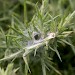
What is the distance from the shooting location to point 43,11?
0.59 metres

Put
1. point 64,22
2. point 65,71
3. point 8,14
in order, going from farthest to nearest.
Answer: point 8,14, point 65,71, point 64,22

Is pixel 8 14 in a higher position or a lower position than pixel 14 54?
higher

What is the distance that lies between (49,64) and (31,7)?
0.34m

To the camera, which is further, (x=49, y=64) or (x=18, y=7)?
(x=18, y=7)

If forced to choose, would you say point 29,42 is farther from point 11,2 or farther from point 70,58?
point 11,2

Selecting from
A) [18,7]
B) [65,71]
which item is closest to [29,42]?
[65,71]

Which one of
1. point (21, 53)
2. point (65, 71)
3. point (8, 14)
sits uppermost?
point (8, 14)

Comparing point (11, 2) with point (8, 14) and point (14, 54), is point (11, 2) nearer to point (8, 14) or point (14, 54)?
point (8, 14)

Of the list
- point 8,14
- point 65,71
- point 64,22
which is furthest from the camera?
point 8,14

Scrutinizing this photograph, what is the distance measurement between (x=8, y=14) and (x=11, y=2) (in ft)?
0.20

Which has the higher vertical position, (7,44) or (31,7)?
(31,7)

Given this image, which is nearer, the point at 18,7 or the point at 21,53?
the point at 21,53

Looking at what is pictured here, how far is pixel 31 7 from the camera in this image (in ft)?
2.96

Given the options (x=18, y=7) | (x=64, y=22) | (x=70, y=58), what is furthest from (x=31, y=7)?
(x=64, y=22)
